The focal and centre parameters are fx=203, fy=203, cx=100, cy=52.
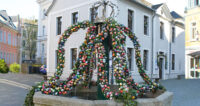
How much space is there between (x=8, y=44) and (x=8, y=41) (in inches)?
18.8

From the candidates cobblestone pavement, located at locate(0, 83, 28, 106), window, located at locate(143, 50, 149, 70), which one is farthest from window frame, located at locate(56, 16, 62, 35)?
cobblestone pavement, located at locate(0, 83, 28, 106)

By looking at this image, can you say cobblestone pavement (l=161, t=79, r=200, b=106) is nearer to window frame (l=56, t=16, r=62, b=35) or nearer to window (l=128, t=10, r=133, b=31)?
window (l=128, t=10, r=133, b=31)

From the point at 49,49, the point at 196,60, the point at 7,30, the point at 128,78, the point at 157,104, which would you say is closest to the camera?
the point at 157,104

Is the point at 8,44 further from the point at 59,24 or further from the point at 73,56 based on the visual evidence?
the point at 73,56

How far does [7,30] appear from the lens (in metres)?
30.8

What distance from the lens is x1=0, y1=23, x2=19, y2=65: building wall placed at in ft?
94.9

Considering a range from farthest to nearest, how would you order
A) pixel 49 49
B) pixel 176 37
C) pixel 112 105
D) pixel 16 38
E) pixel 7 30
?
1. pixel 16 38
2. pixel 7 30
3. pixel 176 37
4. pixel 49 49
5. pixel 112 105

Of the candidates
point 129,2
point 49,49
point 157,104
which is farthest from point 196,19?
point 157,104

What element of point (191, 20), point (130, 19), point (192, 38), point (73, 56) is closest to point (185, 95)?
point (130, 19)

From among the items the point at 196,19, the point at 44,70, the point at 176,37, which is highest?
the point at 196,19

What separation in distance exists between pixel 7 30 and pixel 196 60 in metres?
26.2

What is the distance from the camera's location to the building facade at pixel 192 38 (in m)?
19.1

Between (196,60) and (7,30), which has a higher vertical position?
(7,30)

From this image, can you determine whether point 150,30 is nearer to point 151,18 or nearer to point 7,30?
point 151,18
